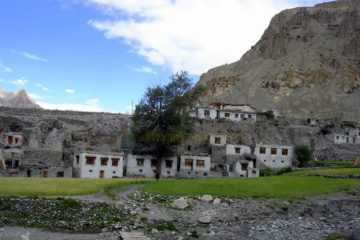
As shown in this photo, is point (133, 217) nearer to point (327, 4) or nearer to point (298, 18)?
point (298, 18)

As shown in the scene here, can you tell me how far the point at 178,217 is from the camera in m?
29.4

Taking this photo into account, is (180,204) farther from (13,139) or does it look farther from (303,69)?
(303,69)

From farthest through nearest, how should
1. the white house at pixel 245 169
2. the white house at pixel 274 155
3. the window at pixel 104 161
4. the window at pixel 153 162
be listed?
the white house at pixel 274 155 < the window at pixel 153 162 < the white house at pixel 245 169 < the window at pixel 104 161

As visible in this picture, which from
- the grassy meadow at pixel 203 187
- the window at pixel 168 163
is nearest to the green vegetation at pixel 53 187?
the grassy meadow at pixel 203 187

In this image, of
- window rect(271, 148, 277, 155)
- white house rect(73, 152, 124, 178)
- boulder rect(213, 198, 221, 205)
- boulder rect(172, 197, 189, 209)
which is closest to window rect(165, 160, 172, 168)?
white house rect(73, 152, 124, 178)

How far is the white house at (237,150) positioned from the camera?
2411 inches

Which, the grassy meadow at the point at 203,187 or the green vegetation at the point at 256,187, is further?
the green vegetation at the point at 256,187

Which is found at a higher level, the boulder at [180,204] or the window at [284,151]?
the window at [284,151]

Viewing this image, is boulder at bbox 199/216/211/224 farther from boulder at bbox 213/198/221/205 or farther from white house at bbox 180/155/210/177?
white house at bbox 180/155/210/177

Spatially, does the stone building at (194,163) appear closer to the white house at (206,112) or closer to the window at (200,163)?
the window at (200,163)

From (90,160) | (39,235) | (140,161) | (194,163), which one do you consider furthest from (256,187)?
(90,160)

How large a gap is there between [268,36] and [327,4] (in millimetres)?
37056

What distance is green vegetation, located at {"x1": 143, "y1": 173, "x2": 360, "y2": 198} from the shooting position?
3600 cm

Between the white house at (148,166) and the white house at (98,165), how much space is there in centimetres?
202
